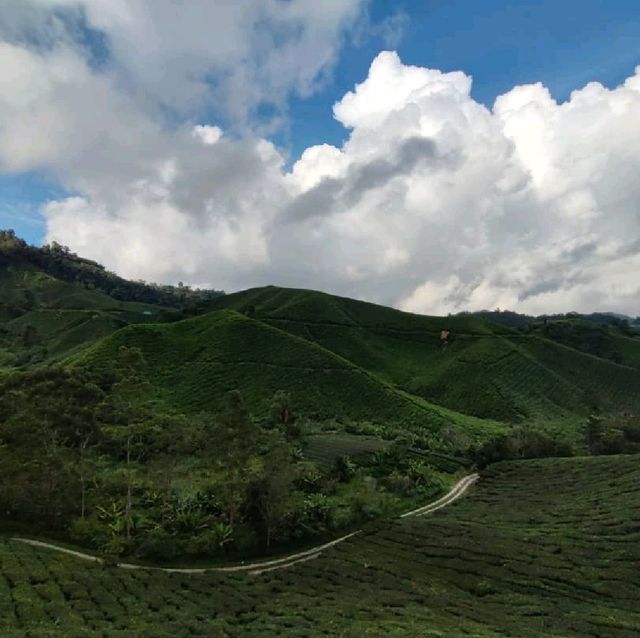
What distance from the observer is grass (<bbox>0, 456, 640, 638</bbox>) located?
101 feet

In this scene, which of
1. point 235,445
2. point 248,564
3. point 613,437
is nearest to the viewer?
point 248,564

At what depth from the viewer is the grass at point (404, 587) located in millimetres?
30859

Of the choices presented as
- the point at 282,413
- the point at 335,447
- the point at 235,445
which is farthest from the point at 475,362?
the point at 235,445

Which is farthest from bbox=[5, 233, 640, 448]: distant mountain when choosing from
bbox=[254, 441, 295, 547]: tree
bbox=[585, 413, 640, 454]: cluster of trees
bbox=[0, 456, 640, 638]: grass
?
bbox=[254, 441, 295, 547]: tree

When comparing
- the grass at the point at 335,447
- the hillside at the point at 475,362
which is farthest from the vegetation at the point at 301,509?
the hillside at the point at 475,362

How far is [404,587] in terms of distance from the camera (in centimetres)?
4016

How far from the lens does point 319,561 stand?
4884cm

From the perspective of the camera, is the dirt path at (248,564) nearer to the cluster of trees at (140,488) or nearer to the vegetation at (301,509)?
the vegetation at (301,509)

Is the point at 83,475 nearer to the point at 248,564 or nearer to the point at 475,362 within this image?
the point at 248,564

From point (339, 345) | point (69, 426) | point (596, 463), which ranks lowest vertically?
point (596, 463)

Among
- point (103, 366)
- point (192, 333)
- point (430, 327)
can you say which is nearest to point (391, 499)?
point (103, 366)

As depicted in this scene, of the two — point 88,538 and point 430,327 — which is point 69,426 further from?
point 430,327

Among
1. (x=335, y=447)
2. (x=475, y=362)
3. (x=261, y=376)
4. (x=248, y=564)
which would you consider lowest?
(x=248, y=564)

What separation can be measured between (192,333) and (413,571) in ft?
361
